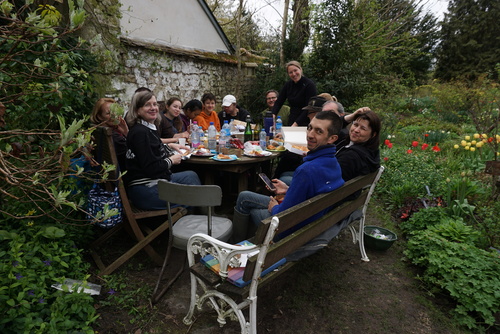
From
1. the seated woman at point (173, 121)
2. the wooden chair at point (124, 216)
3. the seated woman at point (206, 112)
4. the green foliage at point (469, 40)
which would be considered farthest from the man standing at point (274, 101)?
the green foliage at point (469, 40)

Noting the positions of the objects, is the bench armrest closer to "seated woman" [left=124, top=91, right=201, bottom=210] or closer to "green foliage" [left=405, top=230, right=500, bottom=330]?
"seated woman" [left=124, top=91, right=201, bottom=210]

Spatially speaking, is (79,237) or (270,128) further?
(270,128)

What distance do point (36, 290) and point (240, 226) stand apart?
1.61 meters

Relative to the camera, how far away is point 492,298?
87.3 inches

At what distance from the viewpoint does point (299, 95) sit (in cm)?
523

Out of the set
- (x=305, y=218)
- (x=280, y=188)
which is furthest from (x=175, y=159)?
(x=305, y=218)

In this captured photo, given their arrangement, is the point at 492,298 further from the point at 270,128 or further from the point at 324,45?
the point at 324,45

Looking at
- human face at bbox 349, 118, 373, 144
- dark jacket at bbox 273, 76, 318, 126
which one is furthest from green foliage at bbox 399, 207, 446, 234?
dark jacket at bbox 273, 76, 318, 126

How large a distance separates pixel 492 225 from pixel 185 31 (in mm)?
7501

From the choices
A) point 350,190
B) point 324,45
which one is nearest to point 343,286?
point 350,190

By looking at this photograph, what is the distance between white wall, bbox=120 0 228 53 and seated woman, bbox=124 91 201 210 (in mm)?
3420

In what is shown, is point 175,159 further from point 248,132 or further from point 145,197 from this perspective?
point 248,132

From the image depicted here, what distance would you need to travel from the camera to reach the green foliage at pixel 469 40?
66.3 feet

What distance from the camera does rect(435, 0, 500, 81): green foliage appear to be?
20219 millimetres
